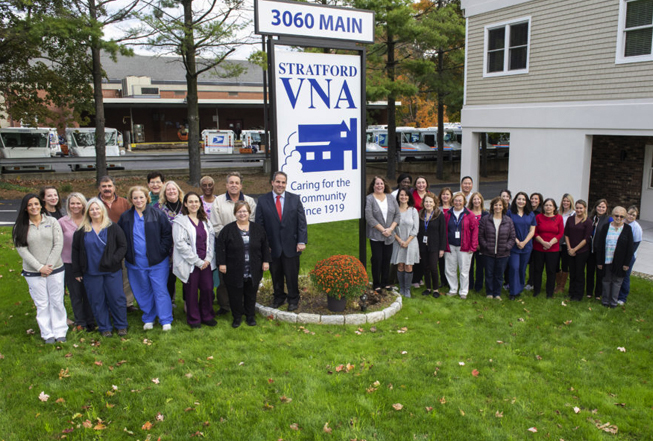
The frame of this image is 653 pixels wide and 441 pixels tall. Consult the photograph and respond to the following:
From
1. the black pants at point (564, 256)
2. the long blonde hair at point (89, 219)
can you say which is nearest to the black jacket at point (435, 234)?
the black pants at point (564, 256)

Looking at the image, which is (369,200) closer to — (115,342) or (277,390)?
(277,390)

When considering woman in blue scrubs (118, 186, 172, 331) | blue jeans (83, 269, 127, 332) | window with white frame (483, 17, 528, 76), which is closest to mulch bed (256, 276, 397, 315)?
woman in blue scrubs (118, 186, 172, 331)

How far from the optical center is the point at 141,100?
4597 centimetres

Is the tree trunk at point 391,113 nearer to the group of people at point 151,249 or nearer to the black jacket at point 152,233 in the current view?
the group of people at point 151,249

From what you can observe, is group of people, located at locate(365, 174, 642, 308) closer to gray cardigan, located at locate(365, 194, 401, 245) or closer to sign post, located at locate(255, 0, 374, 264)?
gray cardigan, located at locate(365, 194, 401, 245)

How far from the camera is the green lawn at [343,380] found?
446 centimetres

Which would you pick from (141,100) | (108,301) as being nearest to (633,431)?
(108,301)

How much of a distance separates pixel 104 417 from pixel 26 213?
2.71 meters

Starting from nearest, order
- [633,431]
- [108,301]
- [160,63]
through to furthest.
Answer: [633,431]
[108,301]
[160,63]

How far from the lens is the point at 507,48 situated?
14336mm

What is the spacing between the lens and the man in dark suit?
272 inches

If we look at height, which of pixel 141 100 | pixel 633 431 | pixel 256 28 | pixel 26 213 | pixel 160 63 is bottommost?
pixel 633 431

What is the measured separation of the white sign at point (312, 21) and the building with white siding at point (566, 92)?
24.1 feet

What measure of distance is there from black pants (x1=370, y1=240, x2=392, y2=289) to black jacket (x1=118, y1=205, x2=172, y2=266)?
3.12m
